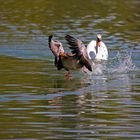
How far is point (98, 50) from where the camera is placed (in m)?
20.0

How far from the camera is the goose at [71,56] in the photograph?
630 inches

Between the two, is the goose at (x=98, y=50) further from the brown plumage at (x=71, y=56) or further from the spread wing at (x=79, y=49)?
the spread wing at (x=79, y=49)

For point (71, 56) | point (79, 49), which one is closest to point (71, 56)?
point (71, 56)

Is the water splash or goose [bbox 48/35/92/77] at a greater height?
goose [bbox 48/35/92/77]

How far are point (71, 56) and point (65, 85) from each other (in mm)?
1318

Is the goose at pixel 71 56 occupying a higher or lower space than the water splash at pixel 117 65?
higher

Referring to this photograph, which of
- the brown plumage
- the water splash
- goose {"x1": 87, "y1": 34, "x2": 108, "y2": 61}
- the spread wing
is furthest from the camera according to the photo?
goose {"x1": 87, "y1": 34, "x2": 108, "y2": 61}

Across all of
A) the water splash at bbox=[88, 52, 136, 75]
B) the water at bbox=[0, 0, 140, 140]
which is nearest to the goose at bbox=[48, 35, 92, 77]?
the water at bbox=[0, 0, 140, 140]

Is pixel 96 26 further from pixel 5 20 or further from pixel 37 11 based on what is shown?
pixel 37 11

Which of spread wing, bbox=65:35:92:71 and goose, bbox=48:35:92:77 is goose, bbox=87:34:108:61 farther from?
spread wing, bbox=65:35:92:71

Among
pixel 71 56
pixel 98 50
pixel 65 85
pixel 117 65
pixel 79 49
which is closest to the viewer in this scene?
pixel 65 85

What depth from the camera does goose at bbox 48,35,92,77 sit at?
16.0 m

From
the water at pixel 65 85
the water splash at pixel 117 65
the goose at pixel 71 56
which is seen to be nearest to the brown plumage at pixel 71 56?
A: the goose at pixel 71 56

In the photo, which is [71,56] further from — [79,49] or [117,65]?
[117,65]
